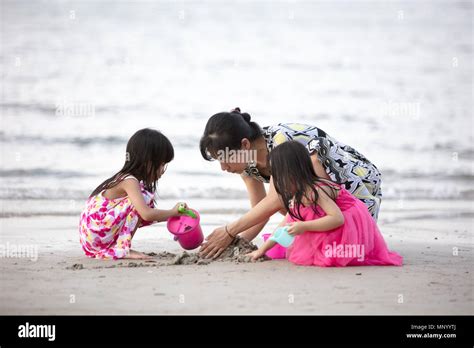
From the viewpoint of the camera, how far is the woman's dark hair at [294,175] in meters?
4.29

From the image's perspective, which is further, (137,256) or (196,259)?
(137,256)

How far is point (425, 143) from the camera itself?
39.5 feet

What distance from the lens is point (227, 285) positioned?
3850 millimetres

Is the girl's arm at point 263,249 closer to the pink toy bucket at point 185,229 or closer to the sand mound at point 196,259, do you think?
the sand mound at point 196,259

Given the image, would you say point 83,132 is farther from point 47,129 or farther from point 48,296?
point 48,296

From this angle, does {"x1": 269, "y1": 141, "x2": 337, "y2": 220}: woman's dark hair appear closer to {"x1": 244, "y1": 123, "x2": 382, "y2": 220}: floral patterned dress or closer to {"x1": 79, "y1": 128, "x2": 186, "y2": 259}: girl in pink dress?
{"x1": 244, "y1": 123, "x2": 382, "y2": 220}: floral patterned dress

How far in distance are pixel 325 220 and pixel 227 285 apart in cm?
80

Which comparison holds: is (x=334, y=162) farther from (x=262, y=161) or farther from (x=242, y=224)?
(x=242, y=224)

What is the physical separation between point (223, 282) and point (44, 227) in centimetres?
295

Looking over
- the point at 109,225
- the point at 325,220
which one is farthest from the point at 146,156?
the point at 325,220

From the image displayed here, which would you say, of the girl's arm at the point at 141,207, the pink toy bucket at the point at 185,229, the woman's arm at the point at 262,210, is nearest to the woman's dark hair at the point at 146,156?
the girl's arm at the point at 141,207

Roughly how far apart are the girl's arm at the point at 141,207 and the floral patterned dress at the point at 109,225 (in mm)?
111

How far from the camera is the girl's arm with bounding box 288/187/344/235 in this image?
425 cm
